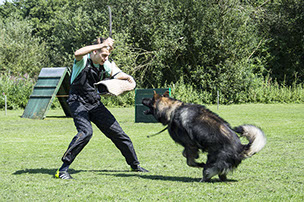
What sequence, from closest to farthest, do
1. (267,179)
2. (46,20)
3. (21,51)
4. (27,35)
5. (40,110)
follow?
(267,179), (40,110), (21,51), (27,35), (46,20)

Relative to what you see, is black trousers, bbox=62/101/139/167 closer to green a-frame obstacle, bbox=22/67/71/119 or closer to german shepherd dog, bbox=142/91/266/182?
german shepherd dog, bbox=142/91/266/182

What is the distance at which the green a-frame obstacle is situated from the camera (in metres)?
16.7

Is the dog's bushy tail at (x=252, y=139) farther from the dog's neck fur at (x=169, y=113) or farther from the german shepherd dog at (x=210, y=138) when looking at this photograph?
the dog's neck fur at (x=169, y=113)

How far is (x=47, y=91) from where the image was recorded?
16.9 m

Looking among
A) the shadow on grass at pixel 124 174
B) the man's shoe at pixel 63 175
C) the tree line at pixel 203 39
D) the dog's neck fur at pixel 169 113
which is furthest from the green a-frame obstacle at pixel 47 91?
the dog's neck fur at pixel 169 113

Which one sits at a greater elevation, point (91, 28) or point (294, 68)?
point (91, 28)

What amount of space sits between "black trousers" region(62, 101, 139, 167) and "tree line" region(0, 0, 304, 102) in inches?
824

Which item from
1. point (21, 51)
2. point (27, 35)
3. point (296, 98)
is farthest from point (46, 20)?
point (296, 98)

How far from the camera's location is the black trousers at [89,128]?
568cm

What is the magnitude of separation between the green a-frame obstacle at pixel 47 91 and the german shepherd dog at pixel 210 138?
12.0 metres

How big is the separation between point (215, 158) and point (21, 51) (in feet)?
122

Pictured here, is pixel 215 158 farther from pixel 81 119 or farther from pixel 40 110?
pixel 40 110

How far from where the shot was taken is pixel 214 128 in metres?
5.14

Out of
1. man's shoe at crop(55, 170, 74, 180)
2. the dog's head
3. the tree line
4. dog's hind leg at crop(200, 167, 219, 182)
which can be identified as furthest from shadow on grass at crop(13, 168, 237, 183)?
the tree line
